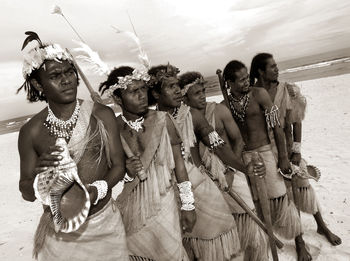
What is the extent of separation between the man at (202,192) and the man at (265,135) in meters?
0.85

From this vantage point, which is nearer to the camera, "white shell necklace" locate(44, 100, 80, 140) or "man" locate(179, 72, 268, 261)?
"white shell necklace" locate(44, 100, 80, 140)

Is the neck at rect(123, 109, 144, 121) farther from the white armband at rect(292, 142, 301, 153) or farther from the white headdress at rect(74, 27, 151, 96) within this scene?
the white armband at rect(292, 142, 301, 153)

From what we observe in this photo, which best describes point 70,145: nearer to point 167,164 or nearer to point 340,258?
point 167,164

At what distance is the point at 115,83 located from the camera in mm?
2906

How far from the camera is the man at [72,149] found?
220 centimetres

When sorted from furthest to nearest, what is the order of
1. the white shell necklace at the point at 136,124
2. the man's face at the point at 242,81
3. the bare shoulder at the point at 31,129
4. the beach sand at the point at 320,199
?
the beach sand at the point at 320,199 → the man's face at the point at 242,81 → the white shell necklace at the point at 136,124 → the bare shoulder at the point at 31,129

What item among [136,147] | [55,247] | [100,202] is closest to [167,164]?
[136,147]

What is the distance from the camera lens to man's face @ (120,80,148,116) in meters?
2.85

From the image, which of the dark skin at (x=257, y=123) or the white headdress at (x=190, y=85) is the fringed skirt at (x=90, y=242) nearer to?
the white headdress at (x=190, y=85)

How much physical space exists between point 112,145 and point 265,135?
8.21ft

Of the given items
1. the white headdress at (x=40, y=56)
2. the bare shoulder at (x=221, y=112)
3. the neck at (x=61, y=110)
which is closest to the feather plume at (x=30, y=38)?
the white headdress at (x=40, y=56)

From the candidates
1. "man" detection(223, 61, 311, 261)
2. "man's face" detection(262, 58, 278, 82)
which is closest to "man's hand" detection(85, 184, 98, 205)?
"man" detection(223, 61, 311, 261)

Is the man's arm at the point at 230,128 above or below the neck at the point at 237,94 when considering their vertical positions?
below

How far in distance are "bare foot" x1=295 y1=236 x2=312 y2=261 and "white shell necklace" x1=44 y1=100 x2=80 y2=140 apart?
323 centimetres
